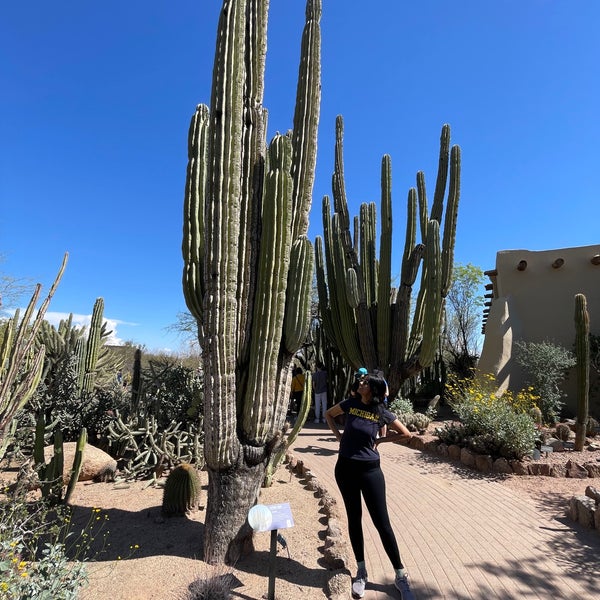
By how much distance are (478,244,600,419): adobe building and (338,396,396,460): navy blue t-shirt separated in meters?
8.52

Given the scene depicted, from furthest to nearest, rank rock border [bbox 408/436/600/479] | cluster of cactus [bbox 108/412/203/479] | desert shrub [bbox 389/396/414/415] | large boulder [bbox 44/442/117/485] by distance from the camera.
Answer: desert shrub [bbox 389/396/414/415] → rock border [bbox 408/436/600/479] → cluster of cactus [bbox 108/412/203/479] → large boulder [bbox 44/442/117/485]

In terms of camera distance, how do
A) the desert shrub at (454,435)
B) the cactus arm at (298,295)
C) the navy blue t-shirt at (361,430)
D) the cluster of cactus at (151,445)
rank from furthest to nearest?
1. the desert shrub at (454,435)
2. the cluster of cactus at (151,445)
3. the cactus arm at (298,295)
4. the navy blue t-shirt at (361,430)

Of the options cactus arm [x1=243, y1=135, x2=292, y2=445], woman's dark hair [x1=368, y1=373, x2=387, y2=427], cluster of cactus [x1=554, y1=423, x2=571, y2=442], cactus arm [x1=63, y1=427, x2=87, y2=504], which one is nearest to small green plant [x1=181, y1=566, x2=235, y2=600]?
cactus arm [x1=243, y1=135, x2=292, y2=445]

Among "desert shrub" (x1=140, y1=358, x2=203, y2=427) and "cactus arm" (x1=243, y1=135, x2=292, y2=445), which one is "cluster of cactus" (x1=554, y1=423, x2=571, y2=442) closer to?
"desert shrub" (x1=140, y1=358, x2=203, y2=427)

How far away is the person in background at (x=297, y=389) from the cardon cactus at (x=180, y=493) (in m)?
6.01

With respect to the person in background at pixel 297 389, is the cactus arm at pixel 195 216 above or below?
above

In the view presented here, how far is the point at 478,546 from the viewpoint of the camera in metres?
3.40

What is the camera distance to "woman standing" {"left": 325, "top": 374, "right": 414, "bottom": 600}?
2.62 m

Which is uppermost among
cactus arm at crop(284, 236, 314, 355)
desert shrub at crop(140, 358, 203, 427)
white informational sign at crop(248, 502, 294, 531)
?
cactus arm at crop(284, 236, 314, 355)

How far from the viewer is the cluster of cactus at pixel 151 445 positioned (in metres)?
5.20

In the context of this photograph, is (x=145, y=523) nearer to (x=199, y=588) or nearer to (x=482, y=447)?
(x=199, y=588)

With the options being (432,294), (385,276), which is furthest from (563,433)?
(385,276)

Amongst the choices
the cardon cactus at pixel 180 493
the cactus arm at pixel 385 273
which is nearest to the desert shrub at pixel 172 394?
the cardon cactus at pixel 180 493

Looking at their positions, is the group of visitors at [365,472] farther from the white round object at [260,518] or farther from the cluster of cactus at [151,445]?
the cluster of cactus at [151,445]
